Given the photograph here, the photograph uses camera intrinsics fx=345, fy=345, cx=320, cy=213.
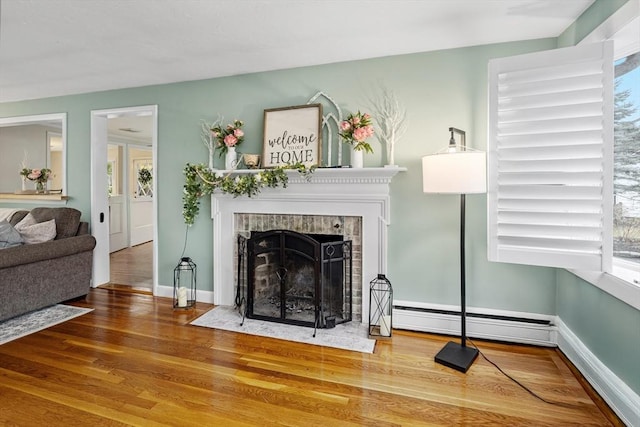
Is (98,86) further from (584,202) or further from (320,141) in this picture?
(584,202)

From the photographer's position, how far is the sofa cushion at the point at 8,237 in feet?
10.7

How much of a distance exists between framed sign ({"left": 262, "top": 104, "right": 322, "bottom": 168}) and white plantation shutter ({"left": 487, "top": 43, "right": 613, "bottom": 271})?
1444mm

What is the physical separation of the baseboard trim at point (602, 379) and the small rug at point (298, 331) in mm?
1364

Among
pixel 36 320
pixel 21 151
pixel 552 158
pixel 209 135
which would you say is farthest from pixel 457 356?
pixel 21 151

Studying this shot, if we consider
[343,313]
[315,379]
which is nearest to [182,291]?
[343,313]

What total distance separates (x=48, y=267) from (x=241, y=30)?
299 centimetres

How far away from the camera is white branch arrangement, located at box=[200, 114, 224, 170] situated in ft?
11.5

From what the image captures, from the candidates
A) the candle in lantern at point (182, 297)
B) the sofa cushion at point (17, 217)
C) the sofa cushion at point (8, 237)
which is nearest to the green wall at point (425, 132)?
the candle in lantern at point (182, 297)

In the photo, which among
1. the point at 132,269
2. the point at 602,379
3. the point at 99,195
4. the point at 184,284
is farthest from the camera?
the point at 132,269

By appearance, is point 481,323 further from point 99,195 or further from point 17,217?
point 17,217

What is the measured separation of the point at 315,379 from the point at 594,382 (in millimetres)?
1704

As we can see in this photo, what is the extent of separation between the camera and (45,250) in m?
3.38

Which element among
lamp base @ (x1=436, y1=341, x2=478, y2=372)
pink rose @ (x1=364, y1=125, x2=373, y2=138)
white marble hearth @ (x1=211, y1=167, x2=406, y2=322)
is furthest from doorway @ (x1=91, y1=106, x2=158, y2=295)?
lamp base @ (x1=436, y1=341, x2=478, y2=372)

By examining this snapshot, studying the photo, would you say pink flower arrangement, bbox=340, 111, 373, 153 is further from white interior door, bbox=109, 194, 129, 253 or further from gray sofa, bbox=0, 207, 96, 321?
white interior door, bbox=109, 194, 129, 253
